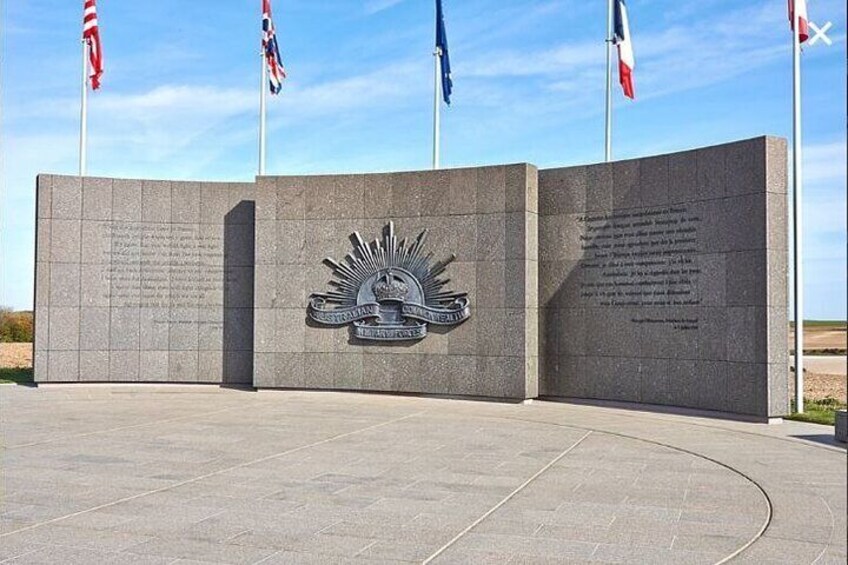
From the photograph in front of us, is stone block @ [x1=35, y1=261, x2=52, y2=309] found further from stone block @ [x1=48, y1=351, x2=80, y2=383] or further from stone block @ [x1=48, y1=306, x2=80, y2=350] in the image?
stone block @ [x1=48, y1=351, x2=80, y2=383]

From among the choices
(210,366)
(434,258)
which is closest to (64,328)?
(210,366)

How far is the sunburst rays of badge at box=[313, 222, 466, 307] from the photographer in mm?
17078

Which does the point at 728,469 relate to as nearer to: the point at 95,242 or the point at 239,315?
the point at 239,315

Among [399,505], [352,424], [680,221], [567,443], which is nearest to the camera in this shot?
[399,505]

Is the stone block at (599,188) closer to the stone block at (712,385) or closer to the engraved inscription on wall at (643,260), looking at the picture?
the engraved inscription on wall at (643,260)

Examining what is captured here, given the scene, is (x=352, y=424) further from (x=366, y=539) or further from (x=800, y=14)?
(x=800, y=14)

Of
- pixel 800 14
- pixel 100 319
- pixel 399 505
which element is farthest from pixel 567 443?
pixel 100 319

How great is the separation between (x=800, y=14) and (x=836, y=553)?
12.0m

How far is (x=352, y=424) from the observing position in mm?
13258

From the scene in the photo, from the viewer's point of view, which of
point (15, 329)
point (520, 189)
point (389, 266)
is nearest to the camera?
point (520, 189)

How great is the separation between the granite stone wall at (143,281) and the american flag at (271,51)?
349 cm

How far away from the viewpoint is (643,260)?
15.2 metres

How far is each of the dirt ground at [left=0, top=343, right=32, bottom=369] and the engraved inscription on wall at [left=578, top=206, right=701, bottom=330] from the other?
17.9 m

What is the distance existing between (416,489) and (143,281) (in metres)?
12.7
